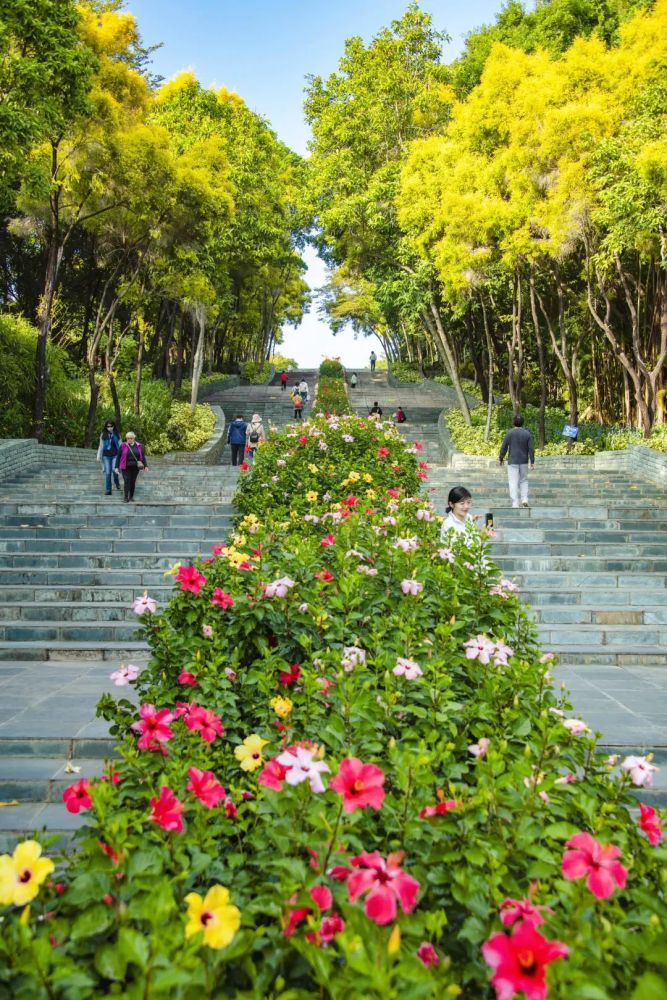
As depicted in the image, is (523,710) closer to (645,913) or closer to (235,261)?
(645,913)

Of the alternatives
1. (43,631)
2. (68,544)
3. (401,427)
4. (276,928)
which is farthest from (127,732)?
(401,427)

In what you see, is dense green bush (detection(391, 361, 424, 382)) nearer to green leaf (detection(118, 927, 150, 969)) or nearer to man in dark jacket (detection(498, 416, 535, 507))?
man in dark jacket (detection(498, 416, 535, 507))

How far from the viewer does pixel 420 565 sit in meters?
4.06

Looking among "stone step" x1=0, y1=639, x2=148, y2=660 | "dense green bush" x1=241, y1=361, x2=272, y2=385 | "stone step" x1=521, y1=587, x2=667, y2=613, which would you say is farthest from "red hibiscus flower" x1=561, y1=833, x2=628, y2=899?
"dense green bush" x1=241, y1=361, x2=272, y2=385

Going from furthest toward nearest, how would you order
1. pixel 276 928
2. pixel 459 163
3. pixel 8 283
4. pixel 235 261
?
pixel 235 261 → pixel 8 283 → pixel 459 163 → pixel 276 928

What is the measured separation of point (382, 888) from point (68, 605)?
7.15m

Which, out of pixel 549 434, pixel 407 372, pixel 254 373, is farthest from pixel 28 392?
pixel 407 372

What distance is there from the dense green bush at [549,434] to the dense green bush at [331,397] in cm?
432

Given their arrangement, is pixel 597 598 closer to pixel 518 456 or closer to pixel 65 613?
pixel 518 456

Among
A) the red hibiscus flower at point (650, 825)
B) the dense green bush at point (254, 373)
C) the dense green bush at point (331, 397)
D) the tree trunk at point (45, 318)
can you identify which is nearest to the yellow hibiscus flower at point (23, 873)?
the red hibiscus flower at point (650, 825)

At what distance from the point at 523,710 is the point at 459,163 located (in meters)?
19.2

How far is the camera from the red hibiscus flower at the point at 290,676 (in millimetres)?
2962

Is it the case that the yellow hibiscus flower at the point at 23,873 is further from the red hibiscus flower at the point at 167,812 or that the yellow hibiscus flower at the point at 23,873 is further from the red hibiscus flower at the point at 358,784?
the red hibiscus flower at the point at 358,784

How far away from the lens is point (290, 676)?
2.98 m
